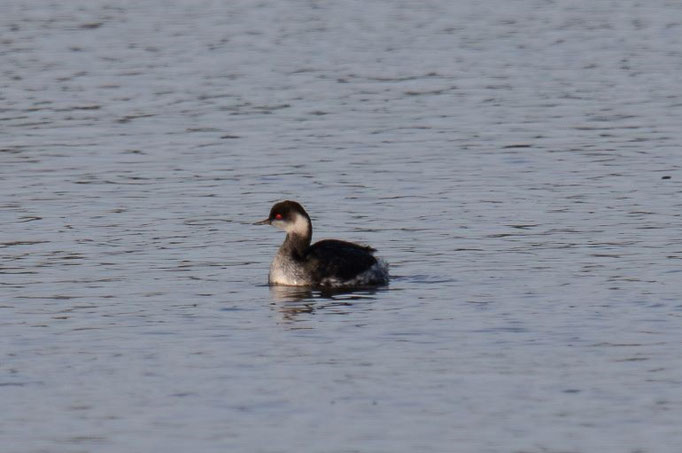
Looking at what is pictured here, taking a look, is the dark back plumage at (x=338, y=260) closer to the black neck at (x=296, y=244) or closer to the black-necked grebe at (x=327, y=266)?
the black-necked grebe at (x=327, y=266)

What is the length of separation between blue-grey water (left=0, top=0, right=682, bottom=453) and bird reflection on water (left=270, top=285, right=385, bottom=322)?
0.07 metres

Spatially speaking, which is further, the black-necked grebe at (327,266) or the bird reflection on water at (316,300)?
the black-necked grebe at (327,266)

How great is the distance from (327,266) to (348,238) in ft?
8.52

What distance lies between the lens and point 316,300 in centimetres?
1877

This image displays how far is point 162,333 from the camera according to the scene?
1634cm

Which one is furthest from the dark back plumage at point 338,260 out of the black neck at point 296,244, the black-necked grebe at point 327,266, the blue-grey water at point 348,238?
the blue-grey water at point 348,238

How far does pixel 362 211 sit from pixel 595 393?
34.0 feet

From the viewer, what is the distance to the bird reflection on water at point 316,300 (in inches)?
701

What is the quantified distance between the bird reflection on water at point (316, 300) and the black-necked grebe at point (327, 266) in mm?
101

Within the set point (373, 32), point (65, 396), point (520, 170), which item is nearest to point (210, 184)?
point (520, 170)

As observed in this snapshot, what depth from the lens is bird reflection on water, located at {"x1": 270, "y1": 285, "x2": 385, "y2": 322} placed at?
17812 millimetres

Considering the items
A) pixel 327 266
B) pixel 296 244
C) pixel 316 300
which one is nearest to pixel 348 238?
pixel 296 244

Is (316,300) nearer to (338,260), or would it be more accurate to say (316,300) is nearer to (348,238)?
(338,260)

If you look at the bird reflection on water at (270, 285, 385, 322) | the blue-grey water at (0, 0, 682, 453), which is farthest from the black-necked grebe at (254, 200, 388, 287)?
the blue-grey water at (0, 0, 682, 453)
